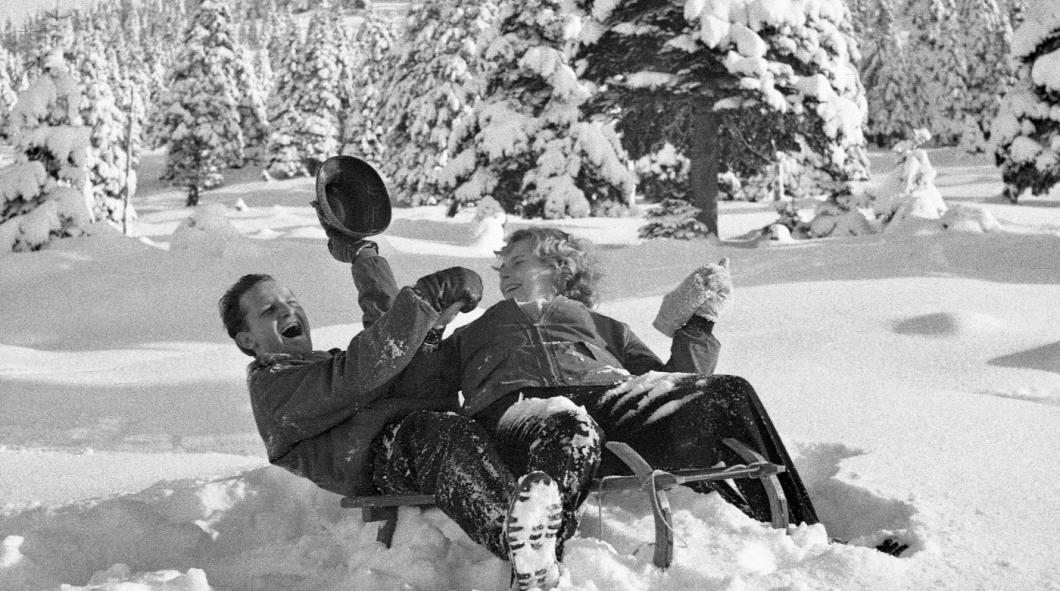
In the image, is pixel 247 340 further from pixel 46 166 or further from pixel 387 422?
pixel 46 166

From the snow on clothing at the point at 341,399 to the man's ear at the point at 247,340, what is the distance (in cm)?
12

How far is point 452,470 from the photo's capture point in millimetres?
2969

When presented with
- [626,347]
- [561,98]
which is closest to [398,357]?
[626,347]

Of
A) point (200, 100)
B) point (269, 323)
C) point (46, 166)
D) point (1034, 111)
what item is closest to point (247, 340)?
point (269, 323)

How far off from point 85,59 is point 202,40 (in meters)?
5.51

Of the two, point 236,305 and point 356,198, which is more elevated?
point 356,198

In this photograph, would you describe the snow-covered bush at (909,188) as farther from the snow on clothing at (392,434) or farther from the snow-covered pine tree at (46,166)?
the snow on clothing at (392,434)

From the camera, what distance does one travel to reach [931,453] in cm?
407

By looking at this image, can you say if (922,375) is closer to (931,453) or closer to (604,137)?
(931,453)

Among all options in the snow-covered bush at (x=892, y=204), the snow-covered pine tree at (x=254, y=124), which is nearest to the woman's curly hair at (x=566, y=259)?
the snow-covered bush at (x=892, y=204)

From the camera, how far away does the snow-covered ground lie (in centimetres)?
289

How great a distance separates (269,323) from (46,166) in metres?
20.5

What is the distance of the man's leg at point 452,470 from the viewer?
284cm

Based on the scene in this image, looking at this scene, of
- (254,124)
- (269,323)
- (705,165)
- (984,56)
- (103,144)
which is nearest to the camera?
(269,323)
